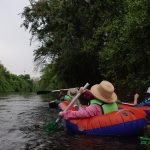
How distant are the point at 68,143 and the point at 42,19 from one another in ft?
76.1

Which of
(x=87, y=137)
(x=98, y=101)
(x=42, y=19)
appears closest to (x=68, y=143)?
(x=87, y=137)

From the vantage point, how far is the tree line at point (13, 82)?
77.3 m

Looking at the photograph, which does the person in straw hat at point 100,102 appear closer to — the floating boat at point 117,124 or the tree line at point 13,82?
the floating boat at point 117,124

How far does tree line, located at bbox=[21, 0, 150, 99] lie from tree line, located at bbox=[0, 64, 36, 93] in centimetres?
4066

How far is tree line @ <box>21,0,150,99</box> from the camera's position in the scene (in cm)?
2097

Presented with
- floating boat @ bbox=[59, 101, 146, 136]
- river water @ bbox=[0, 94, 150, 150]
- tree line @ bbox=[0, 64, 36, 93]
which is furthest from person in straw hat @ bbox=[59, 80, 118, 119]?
tree line @ bbox=[0, 64, 36, 93]

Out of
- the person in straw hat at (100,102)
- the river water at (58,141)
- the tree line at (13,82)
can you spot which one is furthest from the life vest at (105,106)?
the tree line at (13,82)

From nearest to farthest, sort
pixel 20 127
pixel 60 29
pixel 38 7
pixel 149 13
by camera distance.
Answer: pixel 20 127, pixel 149 13, pixel 60 29, pixel 38 7

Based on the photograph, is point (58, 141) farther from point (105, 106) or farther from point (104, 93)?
point (104, 93)

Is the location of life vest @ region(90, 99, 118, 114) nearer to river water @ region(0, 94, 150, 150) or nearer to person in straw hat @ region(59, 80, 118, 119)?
person in straw hat @ region(59, 80, 118, 119)

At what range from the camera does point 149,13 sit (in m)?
19.7

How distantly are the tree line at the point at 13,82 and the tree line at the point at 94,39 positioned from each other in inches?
1601

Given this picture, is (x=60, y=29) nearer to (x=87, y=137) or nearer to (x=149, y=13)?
(x=149, y=13)

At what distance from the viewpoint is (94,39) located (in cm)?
2800
